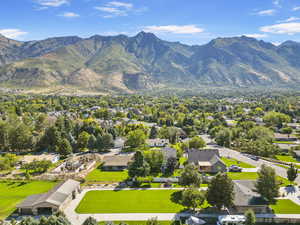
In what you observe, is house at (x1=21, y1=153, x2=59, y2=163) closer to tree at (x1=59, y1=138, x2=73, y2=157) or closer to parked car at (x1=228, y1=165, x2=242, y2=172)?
tree at (x1=59, y1=138, x2=73, y2=157)

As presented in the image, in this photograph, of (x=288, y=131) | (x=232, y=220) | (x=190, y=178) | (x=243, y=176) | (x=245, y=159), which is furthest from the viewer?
(x=288, y=131)

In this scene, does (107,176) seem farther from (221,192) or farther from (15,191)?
(221,192)

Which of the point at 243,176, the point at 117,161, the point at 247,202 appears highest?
the point at 247,202

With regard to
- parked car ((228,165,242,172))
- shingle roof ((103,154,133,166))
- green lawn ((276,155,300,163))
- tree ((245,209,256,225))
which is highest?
tree ((245,209,256,225))

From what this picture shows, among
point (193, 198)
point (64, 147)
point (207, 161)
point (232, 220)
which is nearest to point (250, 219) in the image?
point (232, 220)

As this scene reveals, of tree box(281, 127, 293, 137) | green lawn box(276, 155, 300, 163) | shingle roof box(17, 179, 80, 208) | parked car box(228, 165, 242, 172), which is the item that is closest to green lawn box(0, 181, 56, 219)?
shingle roof box(17, 179, 80, 208)

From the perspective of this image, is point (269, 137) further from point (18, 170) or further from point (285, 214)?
point (18, 170)
